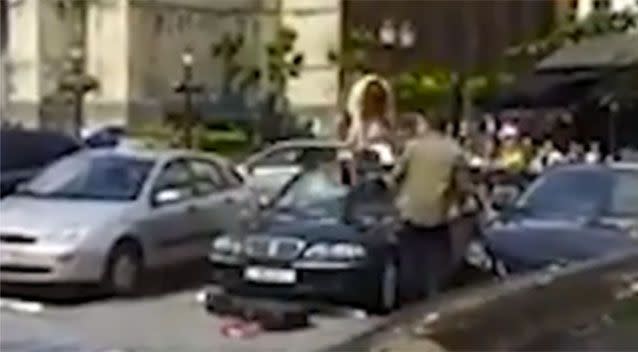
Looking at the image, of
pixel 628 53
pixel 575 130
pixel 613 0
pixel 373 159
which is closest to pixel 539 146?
pixel 575 130

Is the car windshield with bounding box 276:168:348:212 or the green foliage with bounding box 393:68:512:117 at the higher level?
the car windshield with bounding box 276:168:348:212

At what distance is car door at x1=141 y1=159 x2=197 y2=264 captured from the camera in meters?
16.9

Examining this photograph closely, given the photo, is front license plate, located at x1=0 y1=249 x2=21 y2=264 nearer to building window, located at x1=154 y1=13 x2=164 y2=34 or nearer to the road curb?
the road curb

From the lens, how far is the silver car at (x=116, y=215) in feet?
52.5

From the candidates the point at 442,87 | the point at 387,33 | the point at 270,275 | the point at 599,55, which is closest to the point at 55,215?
the point at 270,275

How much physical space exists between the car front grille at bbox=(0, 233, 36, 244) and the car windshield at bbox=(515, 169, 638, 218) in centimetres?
428

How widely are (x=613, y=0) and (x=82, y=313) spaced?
89.6ft

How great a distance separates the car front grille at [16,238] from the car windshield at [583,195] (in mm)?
4276

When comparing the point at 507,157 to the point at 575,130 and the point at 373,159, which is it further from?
the point at 373,159

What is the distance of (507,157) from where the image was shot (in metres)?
30.5

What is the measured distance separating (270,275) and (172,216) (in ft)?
8.95

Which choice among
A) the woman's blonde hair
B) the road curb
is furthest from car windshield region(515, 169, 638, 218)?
the road curb

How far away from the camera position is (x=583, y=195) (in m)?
14.4

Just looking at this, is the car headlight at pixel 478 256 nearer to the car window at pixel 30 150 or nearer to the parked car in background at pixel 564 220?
the parked car in background at pixel 564 220
